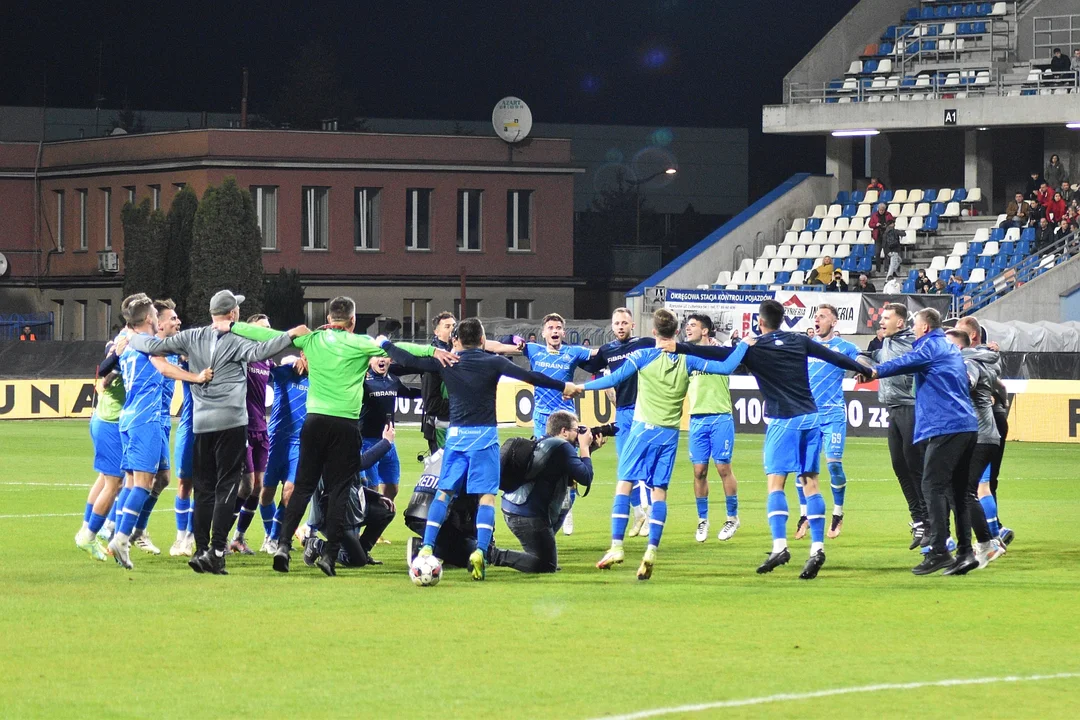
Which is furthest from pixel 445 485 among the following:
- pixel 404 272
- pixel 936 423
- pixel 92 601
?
pixel 404 272

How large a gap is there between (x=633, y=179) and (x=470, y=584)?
6985cm

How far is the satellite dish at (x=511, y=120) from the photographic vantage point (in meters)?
62.1

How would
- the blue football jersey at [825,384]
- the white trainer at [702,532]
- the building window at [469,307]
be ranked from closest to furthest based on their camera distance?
the white trainer at [702,532], the blue football jersey at [825,384], the building window at [469,307]

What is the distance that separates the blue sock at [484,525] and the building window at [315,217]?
159 ft

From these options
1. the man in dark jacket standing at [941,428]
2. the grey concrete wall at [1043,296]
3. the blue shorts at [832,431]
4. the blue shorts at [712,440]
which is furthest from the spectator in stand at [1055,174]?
the man in dark jacket standing at [941,428]

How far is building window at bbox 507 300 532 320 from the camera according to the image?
6344 centimetres

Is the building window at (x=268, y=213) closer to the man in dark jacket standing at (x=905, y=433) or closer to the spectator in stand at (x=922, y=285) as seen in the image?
the spectator in stand at (x=922, y=285)

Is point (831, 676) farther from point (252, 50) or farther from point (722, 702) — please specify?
point (252, 50)

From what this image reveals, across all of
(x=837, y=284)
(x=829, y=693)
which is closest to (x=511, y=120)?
(x=837, y=284)

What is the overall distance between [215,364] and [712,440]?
5.60m

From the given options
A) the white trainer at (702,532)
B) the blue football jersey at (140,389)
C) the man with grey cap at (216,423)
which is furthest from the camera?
the white trainer at (702,532)

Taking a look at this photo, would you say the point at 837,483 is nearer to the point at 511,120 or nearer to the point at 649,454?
the point at 649,454

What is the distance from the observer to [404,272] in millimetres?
62031

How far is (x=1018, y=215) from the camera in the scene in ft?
151
